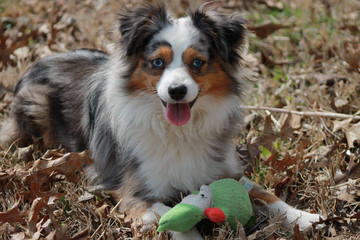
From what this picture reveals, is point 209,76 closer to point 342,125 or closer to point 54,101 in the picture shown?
point 342,125

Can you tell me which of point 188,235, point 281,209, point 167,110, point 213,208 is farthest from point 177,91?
point 281,209

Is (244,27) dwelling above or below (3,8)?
above

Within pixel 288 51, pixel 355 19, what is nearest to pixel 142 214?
pixel 288 51

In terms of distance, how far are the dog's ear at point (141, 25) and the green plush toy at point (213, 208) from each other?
1137 millimetres

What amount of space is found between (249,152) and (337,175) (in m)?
0.74

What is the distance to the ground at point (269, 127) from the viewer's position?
371cm

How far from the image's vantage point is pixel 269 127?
488 centimetres

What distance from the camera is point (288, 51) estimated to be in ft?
21.3

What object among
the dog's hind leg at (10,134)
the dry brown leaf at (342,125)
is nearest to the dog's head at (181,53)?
the dry brown leaf at (342,125)

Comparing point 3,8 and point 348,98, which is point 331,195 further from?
point 3,8

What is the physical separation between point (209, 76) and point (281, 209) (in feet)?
3.40

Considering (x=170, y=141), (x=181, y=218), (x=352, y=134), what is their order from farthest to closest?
(x=352, y=134)
(x=170, y=141)
(x=181, y=218)

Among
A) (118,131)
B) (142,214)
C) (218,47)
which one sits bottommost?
(142,214)

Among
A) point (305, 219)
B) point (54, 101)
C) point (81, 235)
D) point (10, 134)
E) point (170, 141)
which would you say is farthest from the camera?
point (10, 134)
